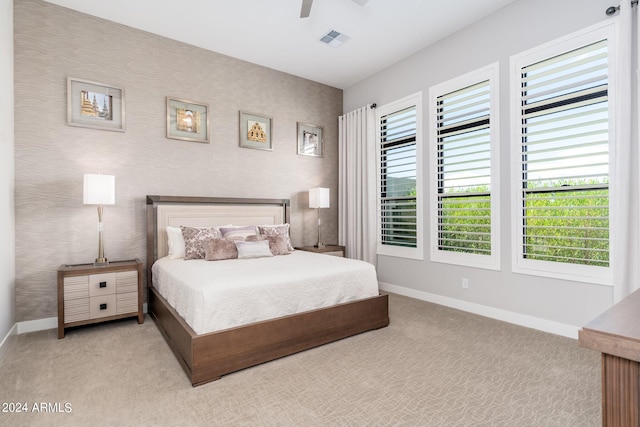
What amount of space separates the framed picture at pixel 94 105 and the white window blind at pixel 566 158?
423 cm

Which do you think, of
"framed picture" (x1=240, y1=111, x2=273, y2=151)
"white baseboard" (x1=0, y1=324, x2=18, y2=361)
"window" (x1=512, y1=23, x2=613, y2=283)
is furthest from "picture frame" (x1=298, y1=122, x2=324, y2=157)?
"white baseboard" (x1=0, y1=324, x2=18, y2=361)

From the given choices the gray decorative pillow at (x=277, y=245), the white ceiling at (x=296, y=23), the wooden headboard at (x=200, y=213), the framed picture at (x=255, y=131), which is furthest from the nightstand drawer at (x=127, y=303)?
the white ceiling at (x=296, y=23)

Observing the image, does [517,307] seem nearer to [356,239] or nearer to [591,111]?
[591,111]

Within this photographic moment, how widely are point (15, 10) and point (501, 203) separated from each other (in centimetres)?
512

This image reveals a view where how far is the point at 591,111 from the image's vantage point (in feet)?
9.04

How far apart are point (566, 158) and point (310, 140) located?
3299 millimetres

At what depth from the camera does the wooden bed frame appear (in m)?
2.13

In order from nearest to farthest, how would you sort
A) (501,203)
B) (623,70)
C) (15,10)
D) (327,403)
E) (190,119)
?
(327,403) → (623,70) → (15,10) → (501,203) → (190,119)

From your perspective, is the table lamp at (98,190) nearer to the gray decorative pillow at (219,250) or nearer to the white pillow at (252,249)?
the gray decorative pillow at (219,250)

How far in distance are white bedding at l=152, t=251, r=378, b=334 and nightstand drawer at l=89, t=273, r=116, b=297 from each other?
0.39m

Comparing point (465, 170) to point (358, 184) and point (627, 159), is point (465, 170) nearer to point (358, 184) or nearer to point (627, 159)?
point (627, 159)

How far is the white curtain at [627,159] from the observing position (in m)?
2.45

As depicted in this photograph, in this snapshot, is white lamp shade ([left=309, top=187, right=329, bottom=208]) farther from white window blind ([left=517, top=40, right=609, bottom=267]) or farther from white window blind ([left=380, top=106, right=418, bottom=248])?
white window blind ([left=517, top=40, right=609, bottom=267])

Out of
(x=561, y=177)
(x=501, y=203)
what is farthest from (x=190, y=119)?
(x=561, y=177)
